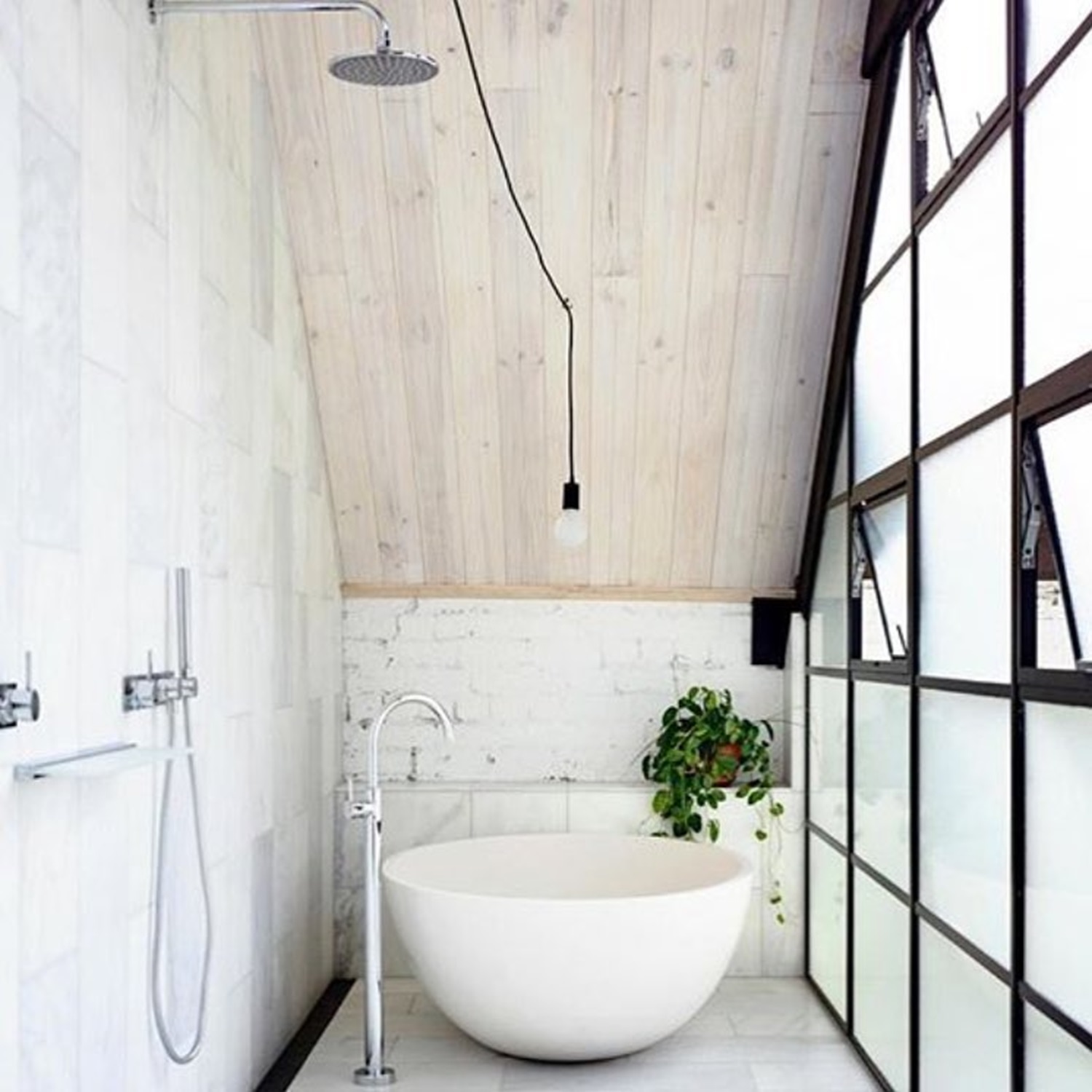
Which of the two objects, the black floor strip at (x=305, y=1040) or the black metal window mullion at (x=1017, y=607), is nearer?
the black metal window mullion at (x=1017, y=607)

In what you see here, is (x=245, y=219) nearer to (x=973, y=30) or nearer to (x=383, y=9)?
(x=383, y=9)

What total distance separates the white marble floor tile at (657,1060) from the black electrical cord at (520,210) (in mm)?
1664

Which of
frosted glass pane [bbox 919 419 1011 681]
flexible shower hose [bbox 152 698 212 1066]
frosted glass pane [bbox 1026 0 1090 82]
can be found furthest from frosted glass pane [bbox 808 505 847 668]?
flexible shower hose [bbox 152 698 212 1066]

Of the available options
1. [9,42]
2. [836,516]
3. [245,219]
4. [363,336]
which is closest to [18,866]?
[9,42]

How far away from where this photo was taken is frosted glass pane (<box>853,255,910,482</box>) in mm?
4055

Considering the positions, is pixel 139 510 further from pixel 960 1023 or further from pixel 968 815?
pixel 960 1023

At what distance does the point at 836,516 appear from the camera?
4.98 metres

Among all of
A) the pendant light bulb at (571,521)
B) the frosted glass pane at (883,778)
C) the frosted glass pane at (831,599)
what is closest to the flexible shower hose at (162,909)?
the pendant light bulb at (571,521)

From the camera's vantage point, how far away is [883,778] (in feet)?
13.9

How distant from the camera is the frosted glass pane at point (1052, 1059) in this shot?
Result: 2.62m

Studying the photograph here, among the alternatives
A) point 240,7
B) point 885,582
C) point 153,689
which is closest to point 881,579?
point 885,582

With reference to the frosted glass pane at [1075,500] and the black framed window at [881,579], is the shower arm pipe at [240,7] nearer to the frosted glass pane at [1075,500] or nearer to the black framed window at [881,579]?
the frosted glass pane at [1075,500]

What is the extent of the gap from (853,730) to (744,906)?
0.64 m

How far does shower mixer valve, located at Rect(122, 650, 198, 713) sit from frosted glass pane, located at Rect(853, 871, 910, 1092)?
1847 millimetres
